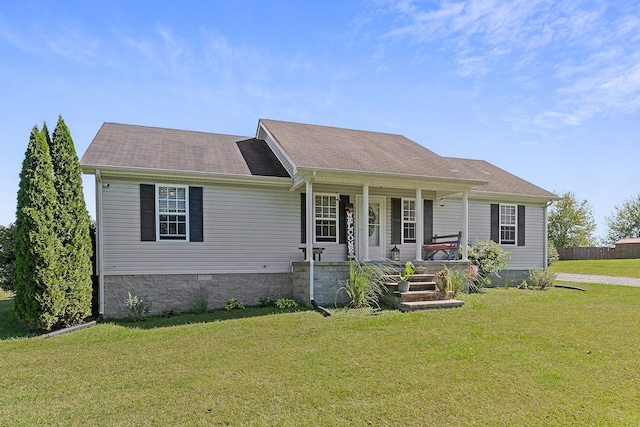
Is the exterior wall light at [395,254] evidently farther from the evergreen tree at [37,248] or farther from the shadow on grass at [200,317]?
the evergreen tree at [37,248]

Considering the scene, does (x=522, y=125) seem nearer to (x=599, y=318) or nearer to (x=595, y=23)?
(x=595, y=23)

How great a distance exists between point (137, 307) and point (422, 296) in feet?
22.3

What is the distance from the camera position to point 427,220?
12.6 metres

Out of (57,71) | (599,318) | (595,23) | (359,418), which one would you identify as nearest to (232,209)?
(57,71)

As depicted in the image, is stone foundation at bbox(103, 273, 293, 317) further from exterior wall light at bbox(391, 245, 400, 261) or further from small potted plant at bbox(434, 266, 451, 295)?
small potted plant at bbox(434, 266, 451, 295)

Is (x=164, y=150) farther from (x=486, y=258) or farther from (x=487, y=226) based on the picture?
(x=487, y=226)

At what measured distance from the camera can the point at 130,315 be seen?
9.33 m

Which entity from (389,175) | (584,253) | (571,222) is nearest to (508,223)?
(389,175)

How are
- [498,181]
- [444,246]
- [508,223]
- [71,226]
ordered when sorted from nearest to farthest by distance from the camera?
1. [71,226]
2. [444,246]
3. [508,223]
4. [498,181]

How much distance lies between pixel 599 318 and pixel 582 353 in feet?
9.39

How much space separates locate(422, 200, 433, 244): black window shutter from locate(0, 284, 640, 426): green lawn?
15.1 feet

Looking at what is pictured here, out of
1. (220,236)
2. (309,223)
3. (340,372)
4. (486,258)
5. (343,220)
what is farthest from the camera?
(486,258)

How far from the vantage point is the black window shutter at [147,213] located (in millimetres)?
9594

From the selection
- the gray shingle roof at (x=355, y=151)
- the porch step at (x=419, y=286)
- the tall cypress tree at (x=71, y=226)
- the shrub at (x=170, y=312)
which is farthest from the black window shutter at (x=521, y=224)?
the tall cypress tree at (x=71, y=226)
